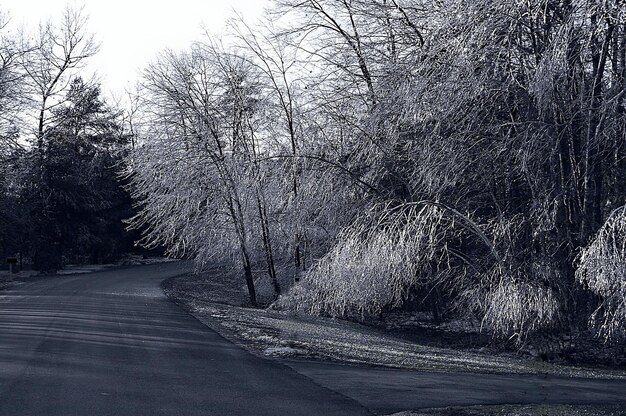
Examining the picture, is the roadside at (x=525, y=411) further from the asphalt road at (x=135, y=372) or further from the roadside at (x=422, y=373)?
the asphalt road at (x=135, y=372)

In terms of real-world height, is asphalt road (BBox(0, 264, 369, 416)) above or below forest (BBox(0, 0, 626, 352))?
below

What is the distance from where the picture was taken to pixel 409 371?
1297 centimetres

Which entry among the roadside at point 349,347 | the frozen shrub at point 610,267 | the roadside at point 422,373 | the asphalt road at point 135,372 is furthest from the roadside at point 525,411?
the frozen shrub at point 610,267

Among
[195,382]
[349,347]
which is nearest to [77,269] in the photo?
[349,347]

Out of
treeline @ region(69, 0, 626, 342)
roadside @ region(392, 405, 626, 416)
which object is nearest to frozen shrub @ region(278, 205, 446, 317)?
treeline @ region(69, 0, 626, 342)

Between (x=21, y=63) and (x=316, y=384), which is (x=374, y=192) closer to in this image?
(x=316, y=384)

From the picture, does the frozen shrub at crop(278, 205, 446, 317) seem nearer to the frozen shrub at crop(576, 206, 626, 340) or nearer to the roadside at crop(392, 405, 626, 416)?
the frozen shrub at crop(576, 206, 626, 340)

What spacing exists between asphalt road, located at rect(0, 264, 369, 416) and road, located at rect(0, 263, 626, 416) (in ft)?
0.05

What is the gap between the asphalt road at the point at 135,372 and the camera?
349 inches

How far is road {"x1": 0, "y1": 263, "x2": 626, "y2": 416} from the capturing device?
902 cm

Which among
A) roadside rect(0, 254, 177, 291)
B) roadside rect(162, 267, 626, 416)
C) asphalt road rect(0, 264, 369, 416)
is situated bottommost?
asphalt road rect(0, 264, 369, 416)

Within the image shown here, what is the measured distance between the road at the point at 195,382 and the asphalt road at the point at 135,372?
15 mm

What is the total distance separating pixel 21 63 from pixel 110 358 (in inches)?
1204

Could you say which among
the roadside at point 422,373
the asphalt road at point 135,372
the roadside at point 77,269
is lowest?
the asphalt road at point 135,372
